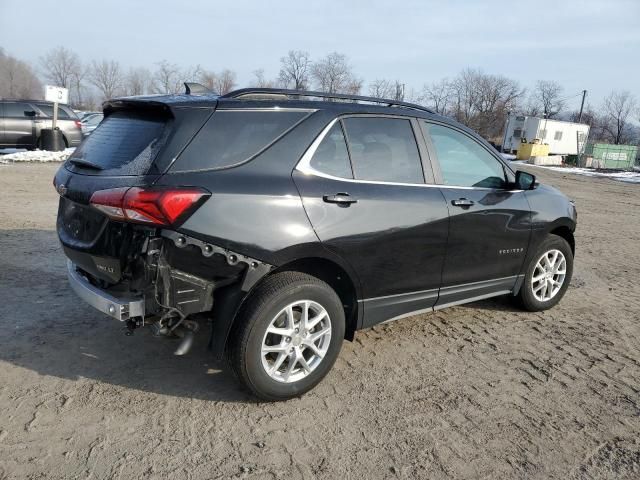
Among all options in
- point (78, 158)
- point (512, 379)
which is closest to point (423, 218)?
point (512, 379)

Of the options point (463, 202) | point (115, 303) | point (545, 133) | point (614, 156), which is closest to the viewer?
point (115, 303)

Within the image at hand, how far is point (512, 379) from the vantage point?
359 cm

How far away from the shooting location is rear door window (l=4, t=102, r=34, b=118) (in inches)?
609

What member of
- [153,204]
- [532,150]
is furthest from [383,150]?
[532,150]

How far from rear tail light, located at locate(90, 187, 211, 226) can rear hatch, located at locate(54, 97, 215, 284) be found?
0.03 meters

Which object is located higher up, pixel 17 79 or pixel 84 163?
pixel 17 79

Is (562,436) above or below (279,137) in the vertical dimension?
below

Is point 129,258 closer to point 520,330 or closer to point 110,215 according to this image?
point 110,215

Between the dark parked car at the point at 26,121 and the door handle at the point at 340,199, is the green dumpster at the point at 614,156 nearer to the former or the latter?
the dark parked car at the point at 26,121

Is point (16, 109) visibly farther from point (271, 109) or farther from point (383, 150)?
point (383, 150)

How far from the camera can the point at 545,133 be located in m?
43.2

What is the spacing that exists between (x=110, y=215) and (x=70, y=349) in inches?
59.7

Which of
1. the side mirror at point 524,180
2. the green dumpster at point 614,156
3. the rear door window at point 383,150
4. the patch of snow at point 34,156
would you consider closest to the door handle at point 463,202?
the rear door window at point 383,150

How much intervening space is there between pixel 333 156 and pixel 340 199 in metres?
0.31
